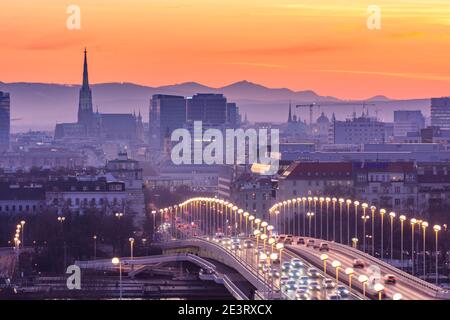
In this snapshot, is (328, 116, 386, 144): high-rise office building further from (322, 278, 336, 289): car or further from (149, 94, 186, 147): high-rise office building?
(322, 278, 336, 289): car

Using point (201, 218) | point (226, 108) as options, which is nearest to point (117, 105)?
point (226, 108)

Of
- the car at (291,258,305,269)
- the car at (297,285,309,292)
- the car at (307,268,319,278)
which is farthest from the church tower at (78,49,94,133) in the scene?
the car at (297,285,309,292)

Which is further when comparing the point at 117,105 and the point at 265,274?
the point at 117,105

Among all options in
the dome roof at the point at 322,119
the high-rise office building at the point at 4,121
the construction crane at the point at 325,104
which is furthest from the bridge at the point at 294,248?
the construction crane at the point at 325,104

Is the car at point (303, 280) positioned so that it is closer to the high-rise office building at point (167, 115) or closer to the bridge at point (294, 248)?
the bridge at point (294, 248)
